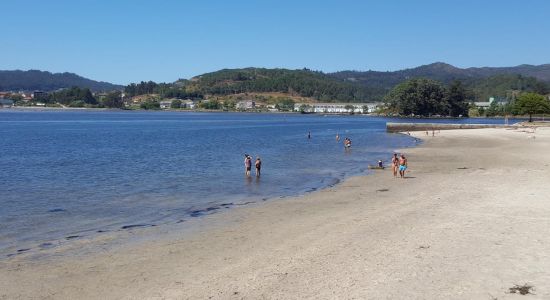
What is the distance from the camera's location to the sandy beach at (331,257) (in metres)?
11.6

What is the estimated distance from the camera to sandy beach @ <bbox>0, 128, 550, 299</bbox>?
11625mm

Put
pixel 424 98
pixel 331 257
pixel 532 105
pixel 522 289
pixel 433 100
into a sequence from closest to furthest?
pixel 522 289 → pixel 331 257 → pixel 532 105 → pixel 433 100 → pixel 424 98

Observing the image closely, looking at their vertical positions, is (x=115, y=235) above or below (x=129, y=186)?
above

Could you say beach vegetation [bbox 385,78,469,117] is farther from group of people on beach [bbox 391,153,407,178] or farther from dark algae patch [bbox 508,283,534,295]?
dark algae patch [bbox 508,283,534,295]

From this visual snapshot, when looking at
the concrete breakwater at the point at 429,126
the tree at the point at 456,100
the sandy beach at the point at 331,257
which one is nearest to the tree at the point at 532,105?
the concrete breakwater at the point at 429,126

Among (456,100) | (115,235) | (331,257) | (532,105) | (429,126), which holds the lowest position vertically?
A: (429,126)

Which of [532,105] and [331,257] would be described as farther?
[532,105]

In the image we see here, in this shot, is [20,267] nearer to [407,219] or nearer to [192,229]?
[192,229]

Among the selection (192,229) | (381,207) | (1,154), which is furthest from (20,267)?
(1,154)

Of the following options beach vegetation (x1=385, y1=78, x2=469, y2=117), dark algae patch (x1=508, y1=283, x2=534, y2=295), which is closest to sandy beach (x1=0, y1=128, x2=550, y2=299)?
dark algae patch (x1=508, y1=283, x2=534, y2=295)

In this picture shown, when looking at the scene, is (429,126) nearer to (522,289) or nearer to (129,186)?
(129,186)

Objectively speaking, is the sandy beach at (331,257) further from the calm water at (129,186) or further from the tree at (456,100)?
the tree at (456,100)

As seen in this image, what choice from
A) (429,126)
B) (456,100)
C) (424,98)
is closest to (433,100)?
(424,98)

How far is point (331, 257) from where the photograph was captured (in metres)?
14.0
